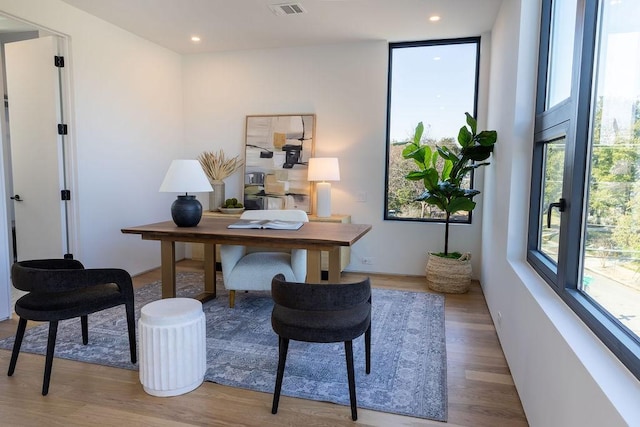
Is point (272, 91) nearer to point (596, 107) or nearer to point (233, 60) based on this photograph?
point (233, 60)

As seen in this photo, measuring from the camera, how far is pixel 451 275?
13.8ft

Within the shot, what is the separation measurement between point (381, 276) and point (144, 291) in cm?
273

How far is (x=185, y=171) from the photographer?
131 inches

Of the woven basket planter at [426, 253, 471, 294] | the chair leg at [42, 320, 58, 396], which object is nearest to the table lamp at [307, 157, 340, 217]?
the woven basket planter at [426, 253, 471, 294]

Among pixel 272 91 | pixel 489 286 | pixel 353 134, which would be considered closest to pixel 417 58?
pixel 353 134

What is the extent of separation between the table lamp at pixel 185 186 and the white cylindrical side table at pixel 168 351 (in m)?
1.23

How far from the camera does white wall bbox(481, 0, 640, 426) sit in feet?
4.03

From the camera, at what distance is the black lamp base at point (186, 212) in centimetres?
341

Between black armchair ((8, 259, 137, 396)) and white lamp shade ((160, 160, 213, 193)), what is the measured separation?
93 centimetres

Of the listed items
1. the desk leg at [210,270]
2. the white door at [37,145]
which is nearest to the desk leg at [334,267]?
the desk leg at [210,270]

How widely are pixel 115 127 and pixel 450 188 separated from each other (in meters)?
3.71

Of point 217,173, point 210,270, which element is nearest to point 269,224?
point 210,270

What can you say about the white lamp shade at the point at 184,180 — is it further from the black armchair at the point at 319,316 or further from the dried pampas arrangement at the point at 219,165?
the dried pampas arrangement at the point at 219,165

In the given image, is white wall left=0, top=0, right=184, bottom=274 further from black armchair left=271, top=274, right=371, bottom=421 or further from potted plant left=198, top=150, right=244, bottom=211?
black armchair left=271, top=274, right=371, bottom=421
